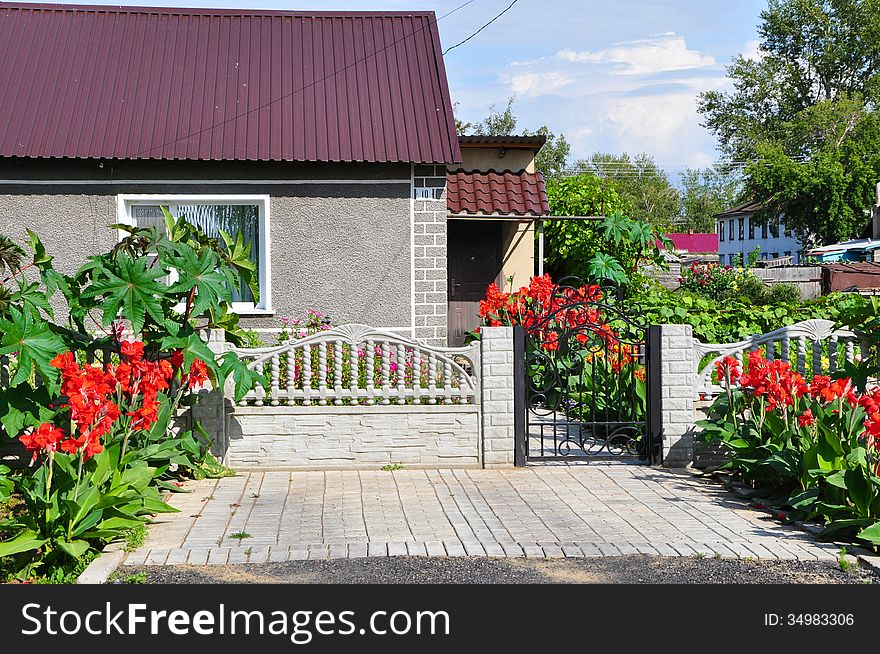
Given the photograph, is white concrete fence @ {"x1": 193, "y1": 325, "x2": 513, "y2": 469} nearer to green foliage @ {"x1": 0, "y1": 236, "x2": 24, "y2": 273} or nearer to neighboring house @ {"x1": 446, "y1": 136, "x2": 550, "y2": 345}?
green foliage @ {"x1": 0, "y1": 236, "x2": 24, "y2": 273}

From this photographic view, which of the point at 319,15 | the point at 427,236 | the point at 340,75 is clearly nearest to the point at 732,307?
the point at 427,236

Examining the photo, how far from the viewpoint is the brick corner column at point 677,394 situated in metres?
9.03

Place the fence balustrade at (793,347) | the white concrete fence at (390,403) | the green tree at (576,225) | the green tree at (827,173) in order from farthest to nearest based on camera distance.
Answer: the green tree at (827,173) → the green tree at (576,225) → the fence balustrade at (793,347) → the white concrete fence at (390,403)

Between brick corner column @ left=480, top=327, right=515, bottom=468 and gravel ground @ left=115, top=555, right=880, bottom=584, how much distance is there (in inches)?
118

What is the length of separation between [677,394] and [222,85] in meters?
7.76

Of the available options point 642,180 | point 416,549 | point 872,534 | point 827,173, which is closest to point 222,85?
point 416,549

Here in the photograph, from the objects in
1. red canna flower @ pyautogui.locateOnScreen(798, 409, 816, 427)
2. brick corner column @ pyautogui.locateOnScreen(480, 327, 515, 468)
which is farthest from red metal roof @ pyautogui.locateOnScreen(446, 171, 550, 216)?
red canna flower @ pyautogui.locateOnScreen(798, 409, 816, 427)

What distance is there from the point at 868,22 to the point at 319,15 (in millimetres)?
41983

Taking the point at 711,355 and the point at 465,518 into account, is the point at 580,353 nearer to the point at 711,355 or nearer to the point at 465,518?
the point at 711,355

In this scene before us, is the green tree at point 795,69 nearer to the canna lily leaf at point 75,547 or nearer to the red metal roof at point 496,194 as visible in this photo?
the red metal roof at point 496,194

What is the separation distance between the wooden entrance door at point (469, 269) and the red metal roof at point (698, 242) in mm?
62518

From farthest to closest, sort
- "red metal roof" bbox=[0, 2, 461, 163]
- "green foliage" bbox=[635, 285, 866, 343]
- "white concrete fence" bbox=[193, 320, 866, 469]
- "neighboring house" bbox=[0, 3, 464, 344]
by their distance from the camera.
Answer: "green foliage" bbox=[635, 285, 866, 343]
"red metal roof" bbox=[0, 2, 461, 163]
"neighboring house" bbox=[0, 3, 464, 344]
"white concrete fence" bbox=[193, 320, 866, 469]

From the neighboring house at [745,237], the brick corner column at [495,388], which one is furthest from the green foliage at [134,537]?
the neighboring house at [745,237]

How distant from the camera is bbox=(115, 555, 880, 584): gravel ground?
18.1ft
